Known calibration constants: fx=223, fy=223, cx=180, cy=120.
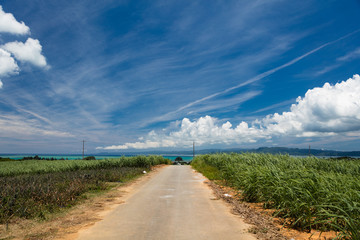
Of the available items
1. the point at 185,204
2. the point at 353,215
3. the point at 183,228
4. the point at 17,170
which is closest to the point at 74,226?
the point at 183,228

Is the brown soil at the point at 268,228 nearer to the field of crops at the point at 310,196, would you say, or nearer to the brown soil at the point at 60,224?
the field of crops at the point at 310,196

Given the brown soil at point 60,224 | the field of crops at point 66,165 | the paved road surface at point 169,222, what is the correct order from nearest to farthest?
the paved road surface at point 169,222, the brown soil at point 60,224, the field of crops at point 66,165

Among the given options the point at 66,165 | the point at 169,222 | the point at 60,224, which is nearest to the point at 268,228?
the point at 169,222

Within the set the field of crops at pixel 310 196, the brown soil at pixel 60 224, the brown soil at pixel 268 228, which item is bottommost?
the brown soil at pixel 268 228

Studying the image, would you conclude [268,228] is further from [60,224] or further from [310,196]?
[60,224]

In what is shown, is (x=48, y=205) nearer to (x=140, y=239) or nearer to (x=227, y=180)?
(x=140, y=239)

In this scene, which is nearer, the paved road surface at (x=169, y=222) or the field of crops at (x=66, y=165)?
the paved road surface at (x=169, y=222)

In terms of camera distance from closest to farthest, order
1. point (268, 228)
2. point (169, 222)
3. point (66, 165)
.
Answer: point (268, 228)
point (169, 222)
point (66, 165)

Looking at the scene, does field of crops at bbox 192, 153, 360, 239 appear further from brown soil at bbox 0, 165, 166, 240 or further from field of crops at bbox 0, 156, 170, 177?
field of crops at bbox 0, 156, 170, 177

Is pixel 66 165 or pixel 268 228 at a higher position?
pixel 66 165

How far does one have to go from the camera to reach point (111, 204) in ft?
29.1

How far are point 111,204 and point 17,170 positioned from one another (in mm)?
17912

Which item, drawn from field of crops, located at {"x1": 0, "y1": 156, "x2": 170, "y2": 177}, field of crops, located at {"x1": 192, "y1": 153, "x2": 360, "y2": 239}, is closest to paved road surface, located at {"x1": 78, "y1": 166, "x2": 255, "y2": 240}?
field of crops, located at {"x1": 192, "y1": 153, "x2": 360, "y2": 239}

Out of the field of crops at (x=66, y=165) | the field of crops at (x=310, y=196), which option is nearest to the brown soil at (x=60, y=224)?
the field of crops at (x=310, y=196)
